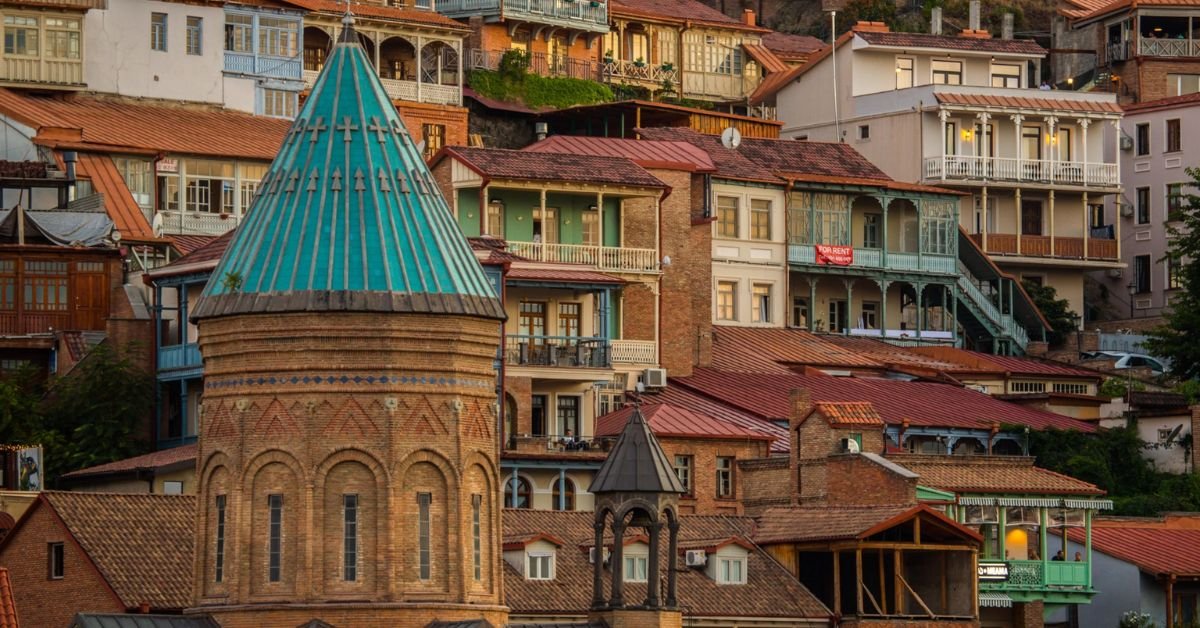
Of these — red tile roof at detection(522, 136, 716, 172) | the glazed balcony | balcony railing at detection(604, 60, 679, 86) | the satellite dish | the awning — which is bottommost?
the awning

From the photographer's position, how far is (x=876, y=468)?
2835 inches

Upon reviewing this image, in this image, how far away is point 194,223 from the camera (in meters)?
87.1

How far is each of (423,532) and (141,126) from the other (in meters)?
37.8

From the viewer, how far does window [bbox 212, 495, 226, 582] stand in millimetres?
54188

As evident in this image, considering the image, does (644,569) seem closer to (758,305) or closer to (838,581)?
(838,581)

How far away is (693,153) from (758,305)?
6.11 metres

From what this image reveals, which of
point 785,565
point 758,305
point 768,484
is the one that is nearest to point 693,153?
point 758,305

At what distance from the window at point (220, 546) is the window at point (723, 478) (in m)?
25.6

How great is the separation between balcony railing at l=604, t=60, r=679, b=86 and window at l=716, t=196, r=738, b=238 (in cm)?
1858

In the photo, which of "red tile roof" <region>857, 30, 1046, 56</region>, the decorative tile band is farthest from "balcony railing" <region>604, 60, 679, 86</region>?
the decorative tile band

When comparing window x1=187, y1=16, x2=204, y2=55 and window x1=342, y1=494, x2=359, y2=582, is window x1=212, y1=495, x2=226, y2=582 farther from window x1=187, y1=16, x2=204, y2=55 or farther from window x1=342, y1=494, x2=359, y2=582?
window x1=187, y1=16, x2=204, y2=55

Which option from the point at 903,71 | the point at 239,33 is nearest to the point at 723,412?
the point at 239,33

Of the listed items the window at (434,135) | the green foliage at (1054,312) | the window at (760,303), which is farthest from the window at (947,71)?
the window at (434,135)

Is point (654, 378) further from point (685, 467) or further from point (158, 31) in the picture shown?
point (158, 31)
